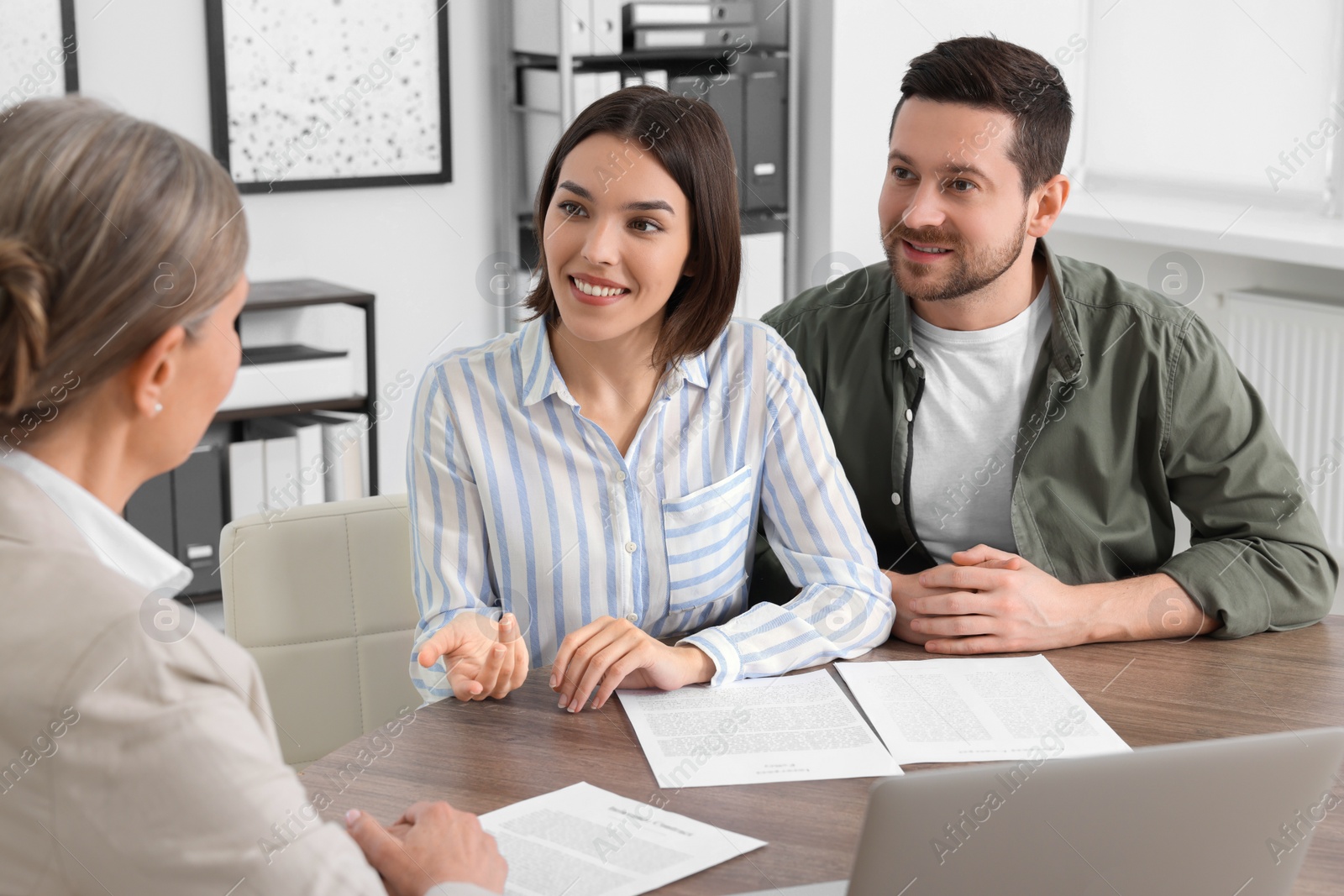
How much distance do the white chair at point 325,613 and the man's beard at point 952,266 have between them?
80 centimetres

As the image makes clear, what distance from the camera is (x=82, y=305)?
2.53ft

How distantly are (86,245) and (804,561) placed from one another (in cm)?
103

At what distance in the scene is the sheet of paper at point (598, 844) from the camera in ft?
3.38

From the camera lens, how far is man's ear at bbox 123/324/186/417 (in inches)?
32.0

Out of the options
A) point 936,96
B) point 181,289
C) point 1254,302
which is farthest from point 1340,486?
point 181,289

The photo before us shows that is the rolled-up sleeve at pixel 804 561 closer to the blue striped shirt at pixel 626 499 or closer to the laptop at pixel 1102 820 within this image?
the blue striped shirt at pixel 626 499

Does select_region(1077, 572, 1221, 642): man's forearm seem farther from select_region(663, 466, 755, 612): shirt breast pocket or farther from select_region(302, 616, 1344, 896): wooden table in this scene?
select_region(663, 466, 755, 612): shirt breast pocket

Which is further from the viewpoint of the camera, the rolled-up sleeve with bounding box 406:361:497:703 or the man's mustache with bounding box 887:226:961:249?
the man's mustache with bounding box 887:226:961:249

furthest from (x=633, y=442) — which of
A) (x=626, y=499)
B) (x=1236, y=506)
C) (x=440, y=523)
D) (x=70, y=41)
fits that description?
(x=70, y=41)

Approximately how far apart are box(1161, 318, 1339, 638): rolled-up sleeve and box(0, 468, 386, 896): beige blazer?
4.00 ft

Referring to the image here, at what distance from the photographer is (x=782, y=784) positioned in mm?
1194

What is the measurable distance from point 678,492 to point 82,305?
938mm

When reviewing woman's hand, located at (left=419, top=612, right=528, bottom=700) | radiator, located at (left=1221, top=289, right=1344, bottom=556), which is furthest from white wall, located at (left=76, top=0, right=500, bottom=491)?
woman's hand, located at (left=419, top=612, right=528, bottom=700)

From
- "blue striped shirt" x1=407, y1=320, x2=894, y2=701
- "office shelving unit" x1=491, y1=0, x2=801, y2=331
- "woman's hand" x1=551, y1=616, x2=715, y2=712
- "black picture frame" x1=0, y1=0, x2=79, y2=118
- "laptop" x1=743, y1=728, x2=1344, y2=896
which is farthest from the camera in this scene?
"office shelving unit" x1=491, y1=0, x2=801, y2=331
